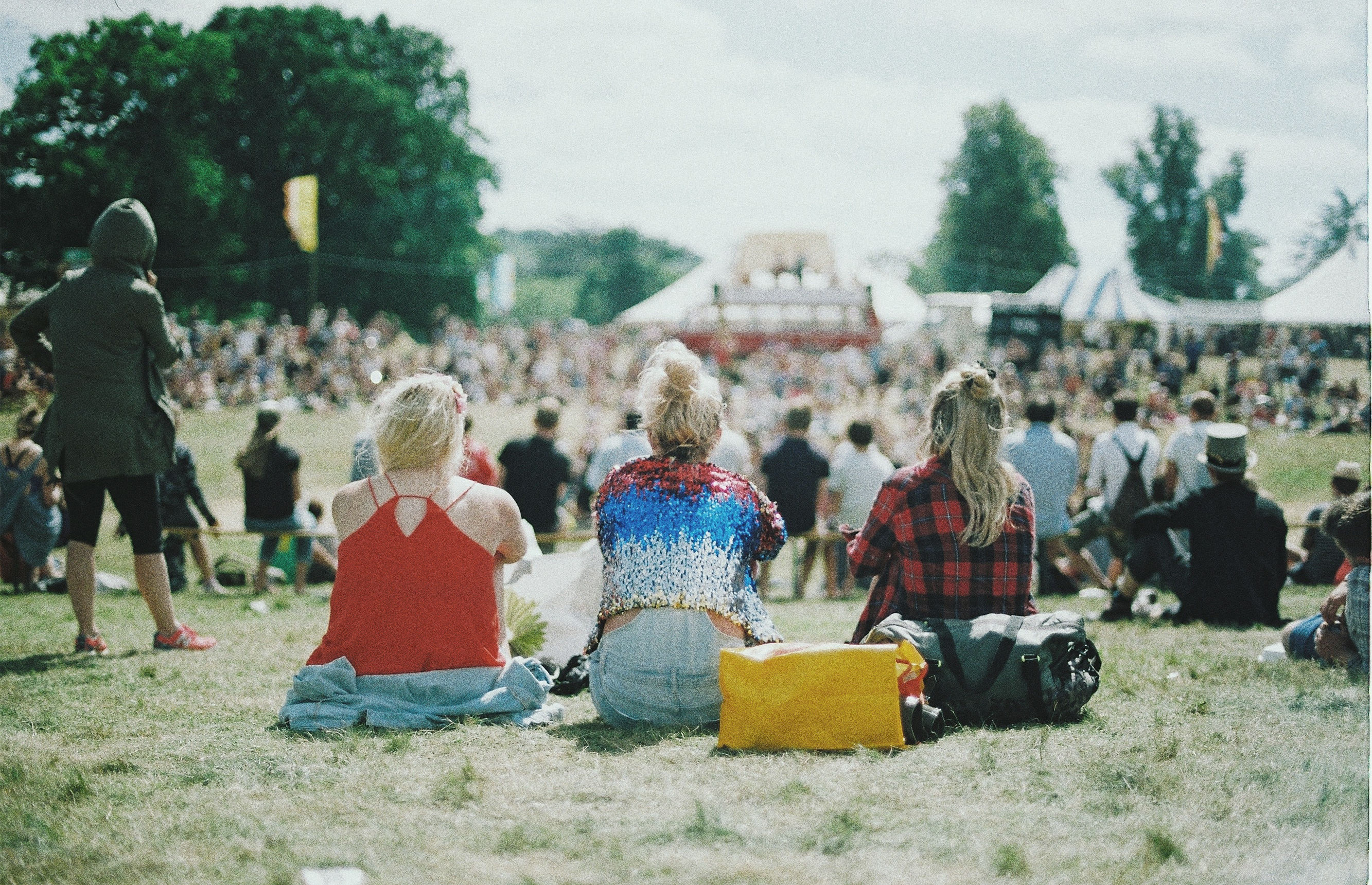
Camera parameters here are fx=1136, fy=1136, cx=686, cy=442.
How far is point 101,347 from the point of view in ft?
16.2

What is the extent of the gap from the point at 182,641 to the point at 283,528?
426cm

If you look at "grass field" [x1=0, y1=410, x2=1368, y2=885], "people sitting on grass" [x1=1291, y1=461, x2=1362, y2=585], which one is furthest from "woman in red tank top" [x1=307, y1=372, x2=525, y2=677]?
"people sitting on grass" [x1=1291, y1=461, x2=1362, y2=585]

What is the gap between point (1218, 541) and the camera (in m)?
6.43

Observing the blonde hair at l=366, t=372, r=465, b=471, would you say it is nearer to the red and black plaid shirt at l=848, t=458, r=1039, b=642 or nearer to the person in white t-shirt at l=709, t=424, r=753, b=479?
the red and black plaid shirt at l=848, t=458, r=1039, b=642

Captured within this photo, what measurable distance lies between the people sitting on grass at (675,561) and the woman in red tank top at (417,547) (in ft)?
1.34

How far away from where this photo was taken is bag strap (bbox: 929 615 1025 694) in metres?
3.91

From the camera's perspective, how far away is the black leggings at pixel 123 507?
504cm

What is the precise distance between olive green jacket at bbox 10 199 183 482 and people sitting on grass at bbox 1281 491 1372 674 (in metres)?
5.03

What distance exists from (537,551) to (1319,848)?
3.12m

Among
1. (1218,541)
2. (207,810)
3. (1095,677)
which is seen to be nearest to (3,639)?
(207,810)

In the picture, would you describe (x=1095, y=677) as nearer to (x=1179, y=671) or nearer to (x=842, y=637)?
(x=1179, y=671)

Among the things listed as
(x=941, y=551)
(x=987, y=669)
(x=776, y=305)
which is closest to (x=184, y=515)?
(x=941, y=551)

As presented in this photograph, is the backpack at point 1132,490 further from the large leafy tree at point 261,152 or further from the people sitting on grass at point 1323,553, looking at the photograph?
the large leafy tree at point 261,152

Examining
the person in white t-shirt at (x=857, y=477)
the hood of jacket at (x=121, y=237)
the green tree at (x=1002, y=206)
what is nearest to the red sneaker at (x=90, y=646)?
the hood of jacket at (x=121, y=237)
